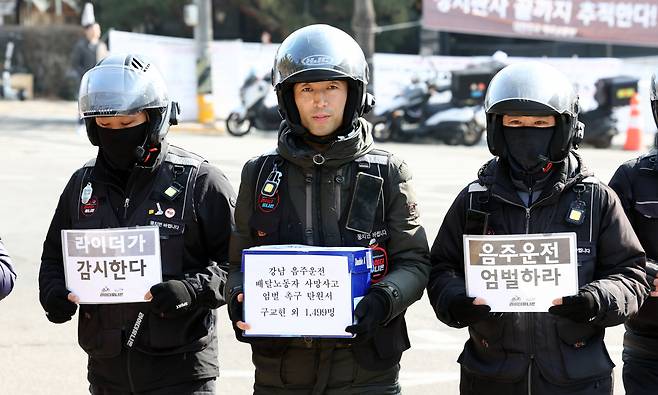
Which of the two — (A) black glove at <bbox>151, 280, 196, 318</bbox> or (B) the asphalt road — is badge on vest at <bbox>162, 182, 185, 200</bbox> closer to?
(A) black glove at <bbox>151, 280, 196, 318</bbox>

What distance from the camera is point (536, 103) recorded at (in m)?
4.06

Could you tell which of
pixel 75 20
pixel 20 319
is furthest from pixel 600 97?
pixel 75 20

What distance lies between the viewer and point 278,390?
3.96 m

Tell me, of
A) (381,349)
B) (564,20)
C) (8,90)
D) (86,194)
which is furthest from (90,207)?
(8,90)

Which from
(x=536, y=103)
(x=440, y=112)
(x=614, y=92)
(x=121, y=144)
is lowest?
(x=440, y=112)

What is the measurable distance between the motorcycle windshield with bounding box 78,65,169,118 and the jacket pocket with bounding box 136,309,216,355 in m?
0.80

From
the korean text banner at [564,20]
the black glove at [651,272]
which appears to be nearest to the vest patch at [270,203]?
the black glove at [651,272]

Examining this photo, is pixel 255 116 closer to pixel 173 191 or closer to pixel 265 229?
pixel 173 191

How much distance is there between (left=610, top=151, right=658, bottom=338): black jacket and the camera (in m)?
4.47

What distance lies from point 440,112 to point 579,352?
16.7 metres

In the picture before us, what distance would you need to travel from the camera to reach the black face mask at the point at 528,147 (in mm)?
4043

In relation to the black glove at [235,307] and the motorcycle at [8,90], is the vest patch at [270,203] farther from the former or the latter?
the motorcycle at [8,90]

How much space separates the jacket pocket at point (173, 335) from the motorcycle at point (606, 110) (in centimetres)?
1618

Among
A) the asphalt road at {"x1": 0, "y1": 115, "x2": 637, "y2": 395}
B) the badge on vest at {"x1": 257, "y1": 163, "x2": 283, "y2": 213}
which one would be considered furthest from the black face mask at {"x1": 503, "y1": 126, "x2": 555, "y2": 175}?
the asphalt road at {"x1": 0, "y1": 115, "x2": 637, "y2": 395}
